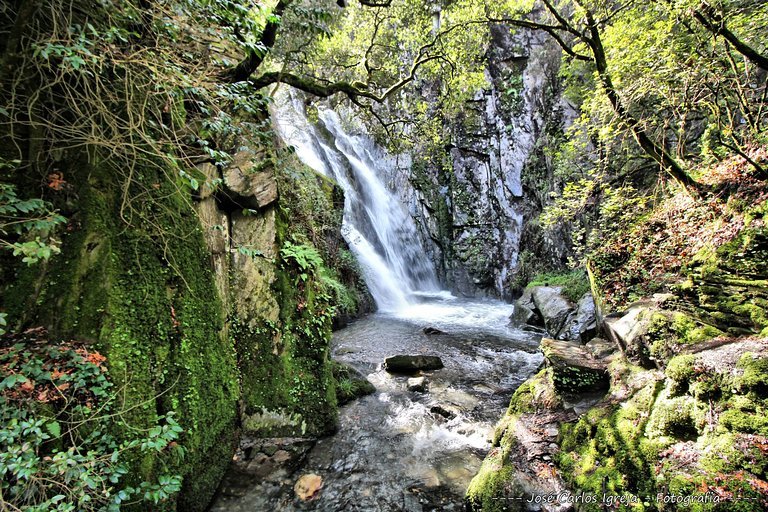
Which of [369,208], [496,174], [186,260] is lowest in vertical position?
[186,260]

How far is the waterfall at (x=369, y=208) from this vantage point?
585 inches

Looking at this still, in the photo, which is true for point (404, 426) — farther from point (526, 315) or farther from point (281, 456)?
point (526, 315)

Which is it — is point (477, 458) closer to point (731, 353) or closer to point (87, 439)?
point (731, 353)

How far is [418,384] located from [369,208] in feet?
40.6

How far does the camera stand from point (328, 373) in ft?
16.2

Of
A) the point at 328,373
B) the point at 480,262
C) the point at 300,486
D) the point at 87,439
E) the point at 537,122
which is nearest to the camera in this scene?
the point at 87,439

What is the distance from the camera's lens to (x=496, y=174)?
17719mm

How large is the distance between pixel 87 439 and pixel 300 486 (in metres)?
2.33

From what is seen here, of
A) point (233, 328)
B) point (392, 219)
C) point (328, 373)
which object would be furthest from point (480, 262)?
point (233, 328)

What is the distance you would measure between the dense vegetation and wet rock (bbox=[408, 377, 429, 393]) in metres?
1.97

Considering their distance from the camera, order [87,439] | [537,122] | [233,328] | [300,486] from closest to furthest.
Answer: [87,439] → [300,486] → [233,328] → [537,122]

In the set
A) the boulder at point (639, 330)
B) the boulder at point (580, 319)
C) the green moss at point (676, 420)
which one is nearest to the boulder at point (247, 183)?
the green moss at point (676, 420)

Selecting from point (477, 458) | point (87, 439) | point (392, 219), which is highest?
point (392, 219)

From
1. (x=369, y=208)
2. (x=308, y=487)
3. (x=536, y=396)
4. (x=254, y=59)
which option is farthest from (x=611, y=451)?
(x=369, y=208)
